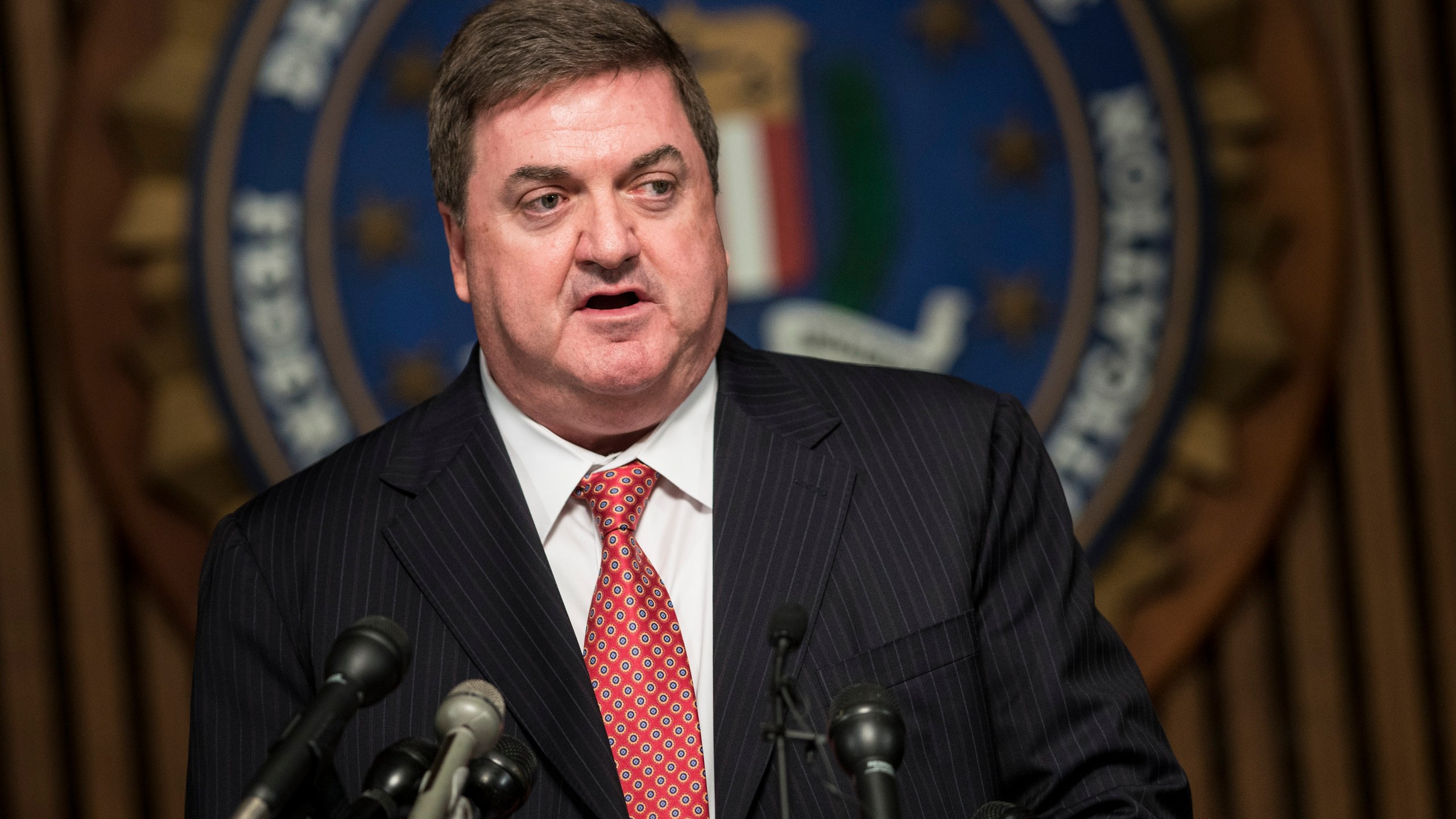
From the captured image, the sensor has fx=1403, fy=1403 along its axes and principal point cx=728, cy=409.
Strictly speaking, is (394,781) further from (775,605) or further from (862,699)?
(775,605)

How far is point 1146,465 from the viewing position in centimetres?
297

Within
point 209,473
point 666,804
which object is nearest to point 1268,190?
point 666,804

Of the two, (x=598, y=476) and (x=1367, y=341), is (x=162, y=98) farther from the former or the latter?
(x=1367, y=341)

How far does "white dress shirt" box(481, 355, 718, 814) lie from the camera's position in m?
1.79

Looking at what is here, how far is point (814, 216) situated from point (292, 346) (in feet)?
3.76

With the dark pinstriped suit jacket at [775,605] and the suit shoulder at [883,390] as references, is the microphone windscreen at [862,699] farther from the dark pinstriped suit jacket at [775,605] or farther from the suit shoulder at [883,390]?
the suit shoulder at [883,390]

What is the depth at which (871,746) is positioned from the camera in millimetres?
1119

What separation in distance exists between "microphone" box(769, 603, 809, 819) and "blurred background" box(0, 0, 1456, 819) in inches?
72.7

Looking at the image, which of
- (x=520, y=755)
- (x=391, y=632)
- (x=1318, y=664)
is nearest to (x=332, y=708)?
(x=391, y=632)

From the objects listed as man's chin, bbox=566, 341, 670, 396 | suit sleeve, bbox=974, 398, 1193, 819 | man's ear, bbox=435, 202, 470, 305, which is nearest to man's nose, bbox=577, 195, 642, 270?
man's chin, bbox=566, 341, 670, 396

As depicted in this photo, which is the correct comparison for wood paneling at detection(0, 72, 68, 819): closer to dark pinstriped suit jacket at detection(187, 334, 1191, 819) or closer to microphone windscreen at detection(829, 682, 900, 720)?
dark pinstriped suit jacket at detection(187, 334, 1191, 819)

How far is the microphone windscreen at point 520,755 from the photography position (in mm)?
1228

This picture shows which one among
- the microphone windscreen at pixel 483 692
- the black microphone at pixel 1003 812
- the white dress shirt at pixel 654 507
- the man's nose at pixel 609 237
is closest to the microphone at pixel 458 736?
the microphone windscreen at pixel 483 692

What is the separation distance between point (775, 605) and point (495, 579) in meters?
Answer: 0.35
